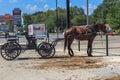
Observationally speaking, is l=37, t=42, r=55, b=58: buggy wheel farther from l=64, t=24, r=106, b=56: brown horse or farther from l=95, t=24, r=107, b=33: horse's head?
l=95, t=24, r=107, b=33: horse's head

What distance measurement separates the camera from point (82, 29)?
22438 mm

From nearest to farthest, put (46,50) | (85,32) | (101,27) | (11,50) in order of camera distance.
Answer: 1. (11,50)
2. (46,50)
3. (85,32)
4. (101,27)

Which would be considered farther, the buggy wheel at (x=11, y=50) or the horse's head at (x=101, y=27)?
the horse's head at (x=101, y=27)

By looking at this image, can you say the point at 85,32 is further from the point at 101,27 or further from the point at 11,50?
the point at 11,50

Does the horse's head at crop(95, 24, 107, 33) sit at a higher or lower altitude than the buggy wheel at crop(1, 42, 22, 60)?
higher

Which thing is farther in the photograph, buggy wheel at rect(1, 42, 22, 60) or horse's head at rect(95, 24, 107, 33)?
horse's head at rect(95, 24, 107, 33)

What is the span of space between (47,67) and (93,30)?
638 cm

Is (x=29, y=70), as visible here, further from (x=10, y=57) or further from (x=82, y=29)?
(x=82, y=29)

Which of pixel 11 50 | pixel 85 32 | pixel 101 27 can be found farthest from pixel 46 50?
pixel 101 27

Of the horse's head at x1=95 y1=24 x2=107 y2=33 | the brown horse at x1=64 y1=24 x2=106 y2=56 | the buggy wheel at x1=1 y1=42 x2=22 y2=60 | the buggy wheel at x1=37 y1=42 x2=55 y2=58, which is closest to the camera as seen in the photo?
the buggy wheel at x1=1 y1=42 x2=22 y2=60

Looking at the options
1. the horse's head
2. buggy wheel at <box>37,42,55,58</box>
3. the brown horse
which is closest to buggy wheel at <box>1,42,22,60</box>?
buggy wheel at <box>37,42,55,58</box>

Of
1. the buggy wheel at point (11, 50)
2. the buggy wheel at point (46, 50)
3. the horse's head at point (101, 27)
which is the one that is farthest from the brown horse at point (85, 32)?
the buggy wheel at point (11, 50)

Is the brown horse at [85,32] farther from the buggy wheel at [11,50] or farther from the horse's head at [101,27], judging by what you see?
the buggy wheel at [11,50]

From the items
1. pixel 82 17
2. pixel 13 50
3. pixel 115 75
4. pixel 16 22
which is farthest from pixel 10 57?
pixel 82 17
